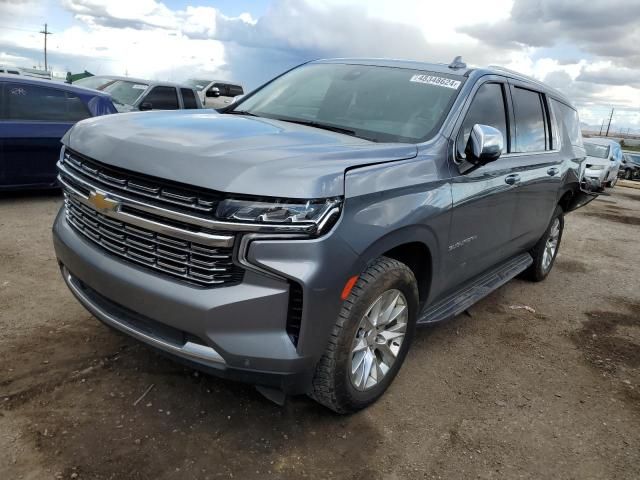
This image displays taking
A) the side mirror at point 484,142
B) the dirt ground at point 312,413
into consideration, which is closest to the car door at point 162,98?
the dirt ground at point 312,413

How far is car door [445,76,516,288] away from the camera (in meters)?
3.44

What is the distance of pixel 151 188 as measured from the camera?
2.48 m

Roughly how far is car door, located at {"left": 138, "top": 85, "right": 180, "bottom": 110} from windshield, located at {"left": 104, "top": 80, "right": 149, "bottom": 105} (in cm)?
19

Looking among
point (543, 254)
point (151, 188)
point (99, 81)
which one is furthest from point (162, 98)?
point (151, 188)

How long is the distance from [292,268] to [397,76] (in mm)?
2111

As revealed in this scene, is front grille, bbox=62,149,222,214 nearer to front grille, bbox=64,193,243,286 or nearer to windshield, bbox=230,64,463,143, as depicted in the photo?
front grille, bbox=64,193,243,286

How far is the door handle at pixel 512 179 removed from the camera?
4051 mm

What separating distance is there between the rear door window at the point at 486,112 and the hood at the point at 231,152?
57cm

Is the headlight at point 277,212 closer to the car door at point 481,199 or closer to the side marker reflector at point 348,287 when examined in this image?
the side marker reflector at point 348,287

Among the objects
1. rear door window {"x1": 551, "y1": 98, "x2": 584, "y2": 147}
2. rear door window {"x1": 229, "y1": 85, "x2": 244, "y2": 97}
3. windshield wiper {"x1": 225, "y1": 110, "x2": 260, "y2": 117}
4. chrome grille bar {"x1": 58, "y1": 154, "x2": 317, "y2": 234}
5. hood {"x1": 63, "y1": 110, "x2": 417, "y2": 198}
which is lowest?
rear door window {"x1": 229, "y1": 85, "x2": 244, "y2": 97}

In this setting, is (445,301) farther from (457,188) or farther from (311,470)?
(311,470)

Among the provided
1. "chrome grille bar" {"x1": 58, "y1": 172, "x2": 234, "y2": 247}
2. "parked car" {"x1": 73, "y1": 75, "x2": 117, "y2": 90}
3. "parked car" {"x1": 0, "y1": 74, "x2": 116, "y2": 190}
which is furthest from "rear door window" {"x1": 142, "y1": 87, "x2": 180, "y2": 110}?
"chrome grille bar" {"x1": 58, "y1": 172, "x2": 234, "y2": 247}

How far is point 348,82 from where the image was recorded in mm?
3975

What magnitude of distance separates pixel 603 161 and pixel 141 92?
583 inches
